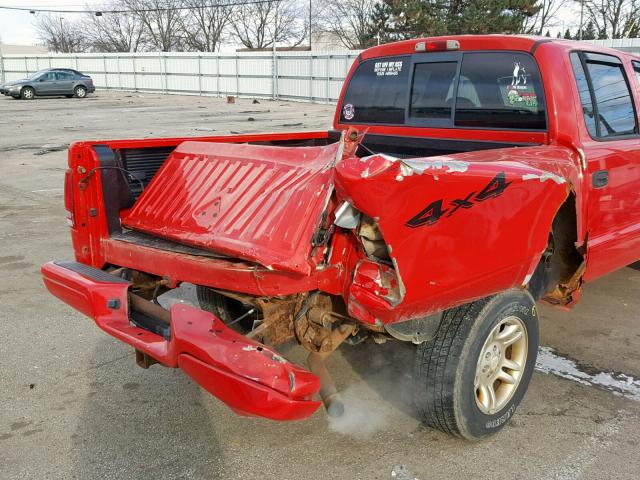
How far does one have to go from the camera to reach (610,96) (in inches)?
150

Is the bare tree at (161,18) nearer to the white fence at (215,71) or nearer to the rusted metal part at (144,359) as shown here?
the white fence at (215,71)

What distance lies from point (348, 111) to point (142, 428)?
2.87 metres

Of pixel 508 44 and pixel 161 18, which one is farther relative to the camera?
pixel 161 18

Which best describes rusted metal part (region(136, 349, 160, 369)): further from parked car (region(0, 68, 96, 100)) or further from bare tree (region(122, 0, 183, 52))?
bare tree (region(122, 0, 183, 52))

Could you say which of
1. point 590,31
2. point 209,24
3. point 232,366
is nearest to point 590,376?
point 232,366

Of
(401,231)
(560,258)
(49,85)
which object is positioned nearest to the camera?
(401,231)

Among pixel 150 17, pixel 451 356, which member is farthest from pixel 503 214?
pixel 150 17

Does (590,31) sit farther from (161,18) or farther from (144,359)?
(144,359)

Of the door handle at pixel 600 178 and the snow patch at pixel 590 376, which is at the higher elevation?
the door handle at pixel 600 178

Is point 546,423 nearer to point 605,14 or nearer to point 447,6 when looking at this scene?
point 447,6

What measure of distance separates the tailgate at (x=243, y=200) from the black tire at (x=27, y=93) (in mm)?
32273

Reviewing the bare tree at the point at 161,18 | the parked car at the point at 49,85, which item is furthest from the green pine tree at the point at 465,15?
the bare tree at the point at 161,18

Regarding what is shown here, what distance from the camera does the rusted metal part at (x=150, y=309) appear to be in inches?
113

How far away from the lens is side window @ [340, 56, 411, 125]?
4.33 metres
